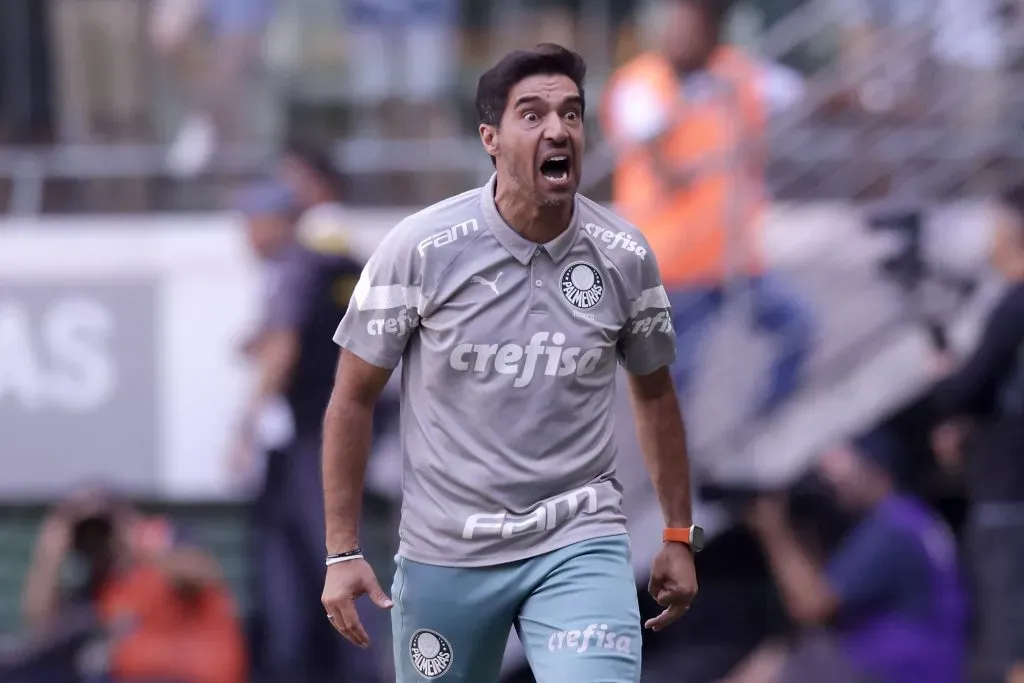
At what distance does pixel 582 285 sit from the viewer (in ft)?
13.6

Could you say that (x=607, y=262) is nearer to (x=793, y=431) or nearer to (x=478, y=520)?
(x=478, y=520)

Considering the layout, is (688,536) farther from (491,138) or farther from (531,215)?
(491,138)

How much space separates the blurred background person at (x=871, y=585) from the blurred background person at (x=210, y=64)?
3.74m

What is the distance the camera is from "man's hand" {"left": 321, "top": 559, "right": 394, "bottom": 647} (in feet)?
13.4

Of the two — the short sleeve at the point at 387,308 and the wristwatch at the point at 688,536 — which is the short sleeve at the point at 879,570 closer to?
the wristwatch at the point at 688,536

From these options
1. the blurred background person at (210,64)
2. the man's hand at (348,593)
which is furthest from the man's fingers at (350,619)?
the blurred background person at (210,64)

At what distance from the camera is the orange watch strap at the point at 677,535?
436cm

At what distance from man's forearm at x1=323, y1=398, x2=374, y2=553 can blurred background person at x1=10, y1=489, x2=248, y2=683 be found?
5.15 m

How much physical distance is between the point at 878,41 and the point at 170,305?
409 cm

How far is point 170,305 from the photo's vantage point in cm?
952

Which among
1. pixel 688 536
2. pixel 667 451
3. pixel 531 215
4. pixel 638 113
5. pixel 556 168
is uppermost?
pixel 638 113

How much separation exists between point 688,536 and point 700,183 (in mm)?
3981

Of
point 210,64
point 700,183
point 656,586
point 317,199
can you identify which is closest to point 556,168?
point 656,586

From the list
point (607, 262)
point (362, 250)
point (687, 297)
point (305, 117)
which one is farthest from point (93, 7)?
point (607, 262)
